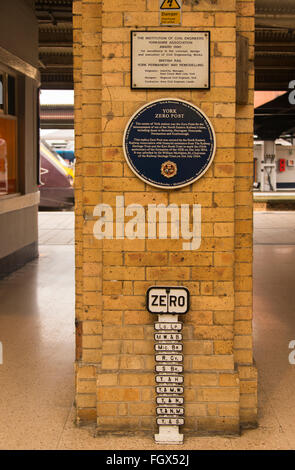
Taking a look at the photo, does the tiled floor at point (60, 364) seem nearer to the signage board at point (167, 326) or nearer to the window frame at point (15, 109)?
the signage board at point (167, 326)

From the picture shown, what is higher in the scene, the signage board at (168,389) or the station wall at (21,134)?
the station wall at (21,134)

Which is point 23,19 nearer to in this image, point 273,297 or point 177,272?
point 273,297

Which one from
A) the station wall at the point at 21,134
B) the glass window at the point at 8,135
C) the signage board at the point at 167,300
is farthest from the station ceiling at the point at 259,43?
the signage board at the point at 167,300

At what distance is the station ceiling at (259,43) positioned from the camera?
8.16 m

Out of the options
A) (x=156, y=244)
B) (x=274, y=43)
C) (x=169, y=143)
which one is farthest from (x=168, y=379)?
(x=274, y=43)

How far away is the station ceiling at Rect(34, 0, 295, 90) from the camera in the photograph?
321 inches

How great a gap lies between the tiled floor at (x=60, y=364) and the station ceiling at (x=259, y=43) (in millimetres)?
3909

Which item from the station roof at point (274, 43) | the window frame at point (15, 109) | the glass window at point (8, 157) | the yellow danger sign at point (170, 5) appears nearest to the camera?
the yellow danger sign at point (170, 5)

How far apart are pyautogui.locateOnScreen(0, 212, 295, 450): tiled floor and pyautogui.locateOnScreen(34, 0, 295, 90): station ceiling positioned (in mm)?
3909

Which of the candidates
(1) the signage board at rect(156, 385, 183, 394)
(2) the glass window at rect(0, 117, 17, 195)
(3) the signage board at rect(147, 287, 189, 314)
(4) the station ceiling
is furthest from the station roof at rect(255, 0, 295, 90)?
(1) the signage board at rect(156, 385, 183, 394)

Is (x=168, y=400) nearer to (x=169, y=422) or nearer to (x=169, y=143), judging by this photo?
(x=169, y=422)

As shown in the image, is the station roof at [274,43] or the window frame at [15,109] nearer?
the station roof at [274,43]

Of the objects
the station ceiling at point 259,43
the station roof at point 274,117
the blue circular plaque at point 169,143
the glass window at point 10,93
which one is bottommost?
the blue circular plaque at point 169,143

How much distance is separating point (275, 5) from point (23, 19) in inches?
156
